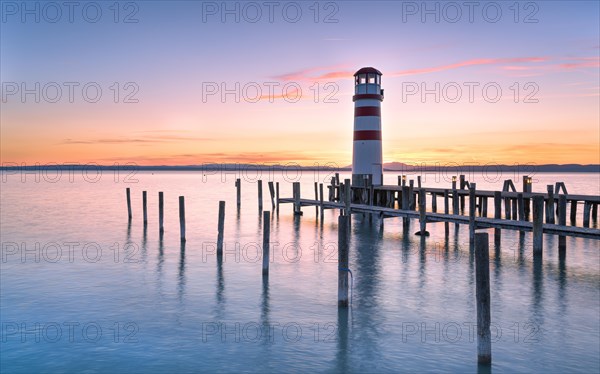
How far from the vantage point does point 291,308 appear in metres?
11.6

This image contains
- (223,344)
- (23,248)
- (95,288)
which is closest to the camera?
(223,344)

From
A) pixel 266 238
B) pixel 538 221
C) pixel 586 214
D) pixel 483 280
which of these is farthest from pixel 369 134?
pixel 483 280

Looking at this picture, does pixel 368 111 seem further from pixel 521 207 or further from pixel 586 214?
pixel 586 214

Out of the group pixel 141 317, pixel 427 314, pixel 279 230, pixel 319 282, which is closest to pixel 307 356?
pixel 427 314

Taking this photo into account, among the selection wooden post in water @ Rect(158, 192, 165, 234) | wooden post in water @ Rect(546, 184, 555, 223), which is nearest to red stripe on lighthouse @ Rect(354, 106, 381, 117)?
wooden post in water @ Rect(546, 184, 555, 223)

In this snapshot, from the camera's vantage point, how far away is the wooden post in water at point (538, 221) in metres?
15.4

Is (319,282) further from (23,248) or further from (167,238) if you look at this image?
(23,248)

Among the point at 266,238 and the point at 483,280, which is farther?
the point at 266,238

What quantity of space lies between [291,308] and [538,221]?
844cm

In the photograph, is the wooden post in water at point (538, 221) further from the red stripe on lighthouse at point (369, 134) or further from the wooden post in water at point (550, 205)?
the red stripe on lighthouse at point (369, 134)

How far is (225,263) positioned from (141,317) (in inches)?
229

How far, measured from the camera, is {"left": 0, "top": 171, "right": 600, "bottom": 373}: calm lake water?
28.4 ft

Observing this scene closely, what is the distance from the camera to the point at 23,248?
68.2 feet

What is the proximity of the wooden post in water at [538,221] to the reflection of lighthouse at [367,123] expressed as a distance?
39.1 ft
